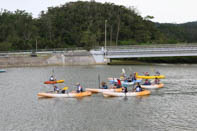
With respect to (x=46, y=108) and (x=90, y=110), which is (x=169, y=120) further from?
(x=46, y=108)

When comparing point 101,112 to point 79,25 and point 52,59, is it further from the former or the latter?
point 79,25

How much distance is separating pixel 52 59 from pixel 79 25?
4975cm

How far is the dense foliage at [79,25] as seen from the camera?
121312 mm

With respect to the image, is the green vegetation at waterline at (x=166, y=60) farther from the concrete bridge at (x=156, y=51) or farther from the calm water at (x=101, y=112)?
the calm water at (x=101, y=112)

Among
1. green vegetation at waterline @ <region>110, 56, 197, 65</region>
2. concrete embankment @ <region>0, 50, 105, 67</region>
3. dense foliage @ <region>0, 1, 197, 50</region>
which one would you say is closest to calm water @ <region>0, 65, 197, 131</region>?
concrete embankment @ <region>0, 50, 105, 67</region>

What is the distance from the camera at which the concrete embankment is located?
8256 centimetres

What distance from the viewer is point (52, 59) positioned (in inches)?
3253

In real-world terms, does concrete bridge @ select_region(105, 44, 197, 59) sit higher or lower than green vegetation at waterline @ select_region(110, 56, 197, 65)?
higher

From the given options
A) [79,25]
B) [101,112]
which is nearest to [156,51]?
[101,112]

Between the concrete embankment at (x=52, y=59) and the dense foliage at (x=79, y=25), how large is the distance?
3275 centimetres

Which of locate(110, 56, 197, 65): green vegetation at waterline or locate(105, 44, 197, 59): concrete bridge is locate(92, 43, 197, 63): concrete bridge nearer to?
locate(105, 44, 197, 59): concrete bridge

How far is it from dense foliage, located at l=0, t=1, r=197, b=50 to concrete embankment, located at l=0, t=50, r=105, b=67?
107 feet

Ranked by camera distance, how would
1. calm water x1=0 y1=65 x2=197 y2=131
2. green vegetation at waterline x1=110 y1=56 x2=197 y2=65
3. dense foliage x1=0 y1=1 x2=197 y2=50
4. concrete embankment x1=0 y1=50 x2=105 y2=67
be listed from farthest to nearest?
dense foliage x1=0 y1=1 x2=197 y2=50 → green vegetation at waterline x1=110 y1=56 x2=197 y2=65 → concrete embankment x1=0 y1=50 x2=105 y2=67 → calm water x1=0 y1=65 x2=197 y2=131

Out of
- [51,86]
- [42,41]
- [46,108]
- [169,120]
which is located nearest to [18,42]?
[42,41]
